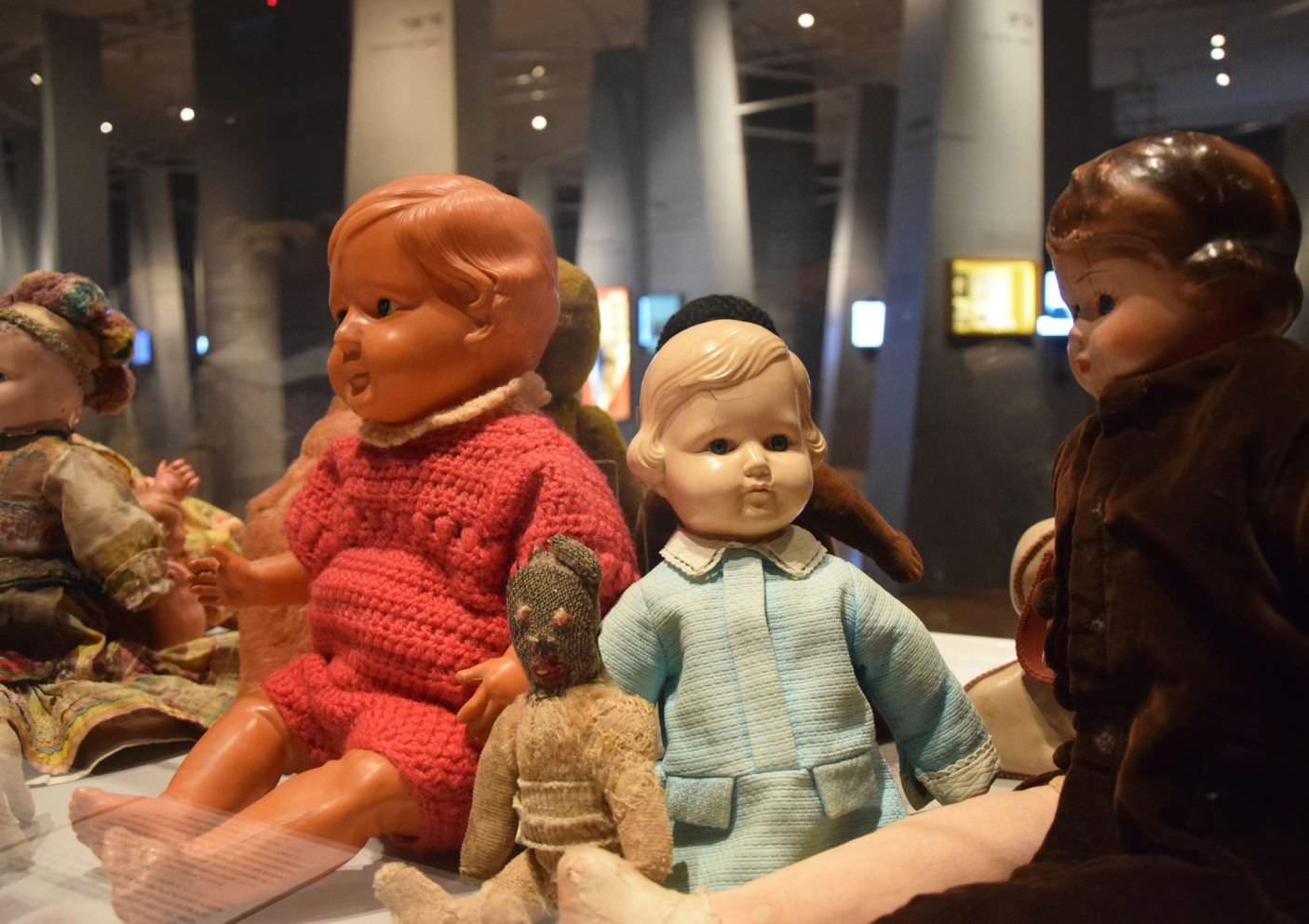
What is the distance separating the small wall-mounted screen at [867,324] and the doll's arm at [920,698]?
169cm

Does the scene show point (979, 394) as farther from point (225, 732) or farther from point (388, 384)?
point (225, 732)

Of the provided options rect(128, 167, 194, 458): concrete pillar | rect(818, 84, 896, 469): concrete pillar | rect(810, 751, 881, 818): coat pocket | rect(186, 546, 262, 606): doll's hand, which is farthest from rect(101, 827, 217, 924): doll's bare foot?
rect(128, 167, 194, 458): concrete pillar

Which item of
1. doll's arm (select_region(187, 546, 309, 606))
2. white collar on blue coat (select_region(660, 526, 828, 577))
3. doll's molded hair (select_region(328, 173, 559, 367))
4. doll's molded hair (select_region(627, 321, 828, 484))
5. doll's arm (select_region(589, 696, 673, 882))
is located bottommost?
doll's arm (select_region(589, 696, 673, 882))

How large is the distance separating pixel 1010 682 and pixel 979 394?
1.29 metres

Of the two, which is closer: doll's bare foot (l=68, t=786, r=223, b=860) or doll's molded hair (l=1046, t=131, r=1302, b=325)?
doll's molded hair (l=1046, t=131, r=1302, b=325)

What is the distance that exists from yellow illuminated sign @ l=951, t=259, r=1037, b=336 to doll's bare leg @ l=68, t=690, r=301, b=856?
1.99m

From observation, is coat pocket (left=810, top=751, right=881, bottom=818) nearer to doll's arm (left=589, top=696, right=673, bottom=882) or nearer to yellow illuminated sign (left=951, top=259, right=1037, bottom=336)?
doll's arm (left=589, top=696, right=673, bottom=882)

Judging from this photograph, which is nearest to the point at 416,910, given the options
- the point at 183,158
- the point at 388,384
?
the point at 388,384

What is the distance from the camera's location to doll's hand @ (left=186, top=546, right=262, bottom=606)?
6.68ft

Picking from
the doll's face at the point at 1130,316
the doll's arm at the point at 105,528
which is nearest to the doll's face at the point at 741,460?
the doll's face at the point at 1130,316

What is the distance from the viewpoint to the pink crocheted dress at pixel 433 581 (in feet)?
5.80

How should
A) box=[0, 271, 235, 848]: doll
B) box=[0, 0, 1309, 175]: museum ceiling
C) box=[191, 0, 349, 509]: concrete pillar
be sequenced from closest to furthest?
box=[0, 271, 235, 848]: doll < box=[0, 0, 1309, 175]: museum ceiling < box=[191, 0, 349, 509]: concrete pillar

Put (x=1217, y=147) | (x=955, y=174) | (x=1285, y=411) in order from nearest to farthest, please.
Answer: (x=1285, y=411) < (x=1217, y=147) < (x=955, y=174)

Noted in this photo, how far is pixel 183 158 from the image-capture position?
378 cm
